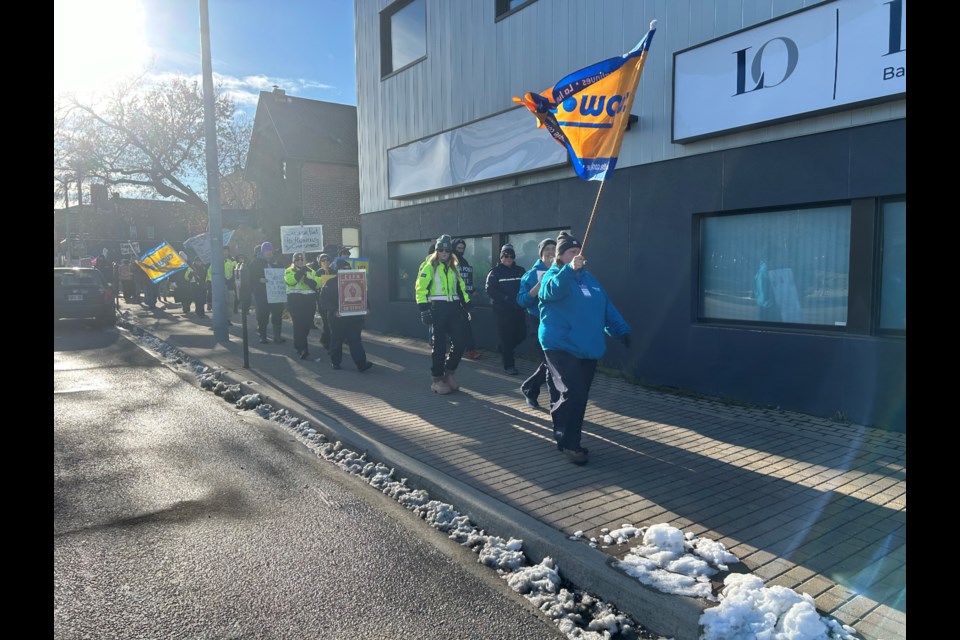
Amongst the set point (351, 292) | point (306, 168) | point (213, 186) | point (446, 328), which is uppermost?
point (306, 168)

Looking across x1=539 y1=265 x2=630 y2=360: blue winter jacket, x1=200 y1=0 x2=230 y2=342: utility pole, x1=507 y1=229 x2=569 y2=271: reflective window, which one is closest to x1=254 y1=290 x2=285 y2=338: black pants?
x1=200 y1=0 x2=230 y2=342: utility pole

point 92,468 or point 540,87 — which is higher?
point 540,87

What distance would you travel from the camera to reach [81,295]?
1619 centimetres

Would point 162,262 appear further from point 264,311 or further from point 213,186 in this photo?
point 264,311

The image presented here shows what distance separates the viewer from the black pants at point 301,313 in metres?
10.9

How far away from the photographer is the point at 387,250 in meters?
14.1

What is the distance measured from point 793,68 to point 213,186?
10.6 metres

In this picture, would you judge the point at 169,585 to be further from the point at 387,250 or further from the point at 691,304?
the point at 387,250

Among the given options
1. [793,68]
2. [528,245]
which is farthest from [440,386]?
[793,68]

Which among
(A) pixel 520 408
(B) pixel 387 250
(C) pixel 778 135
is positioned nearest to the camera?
(C) pixel 778 135

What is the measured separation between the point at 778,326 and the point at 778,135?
2.08 metres

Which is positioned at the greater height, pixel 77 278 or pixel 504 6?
pixel 504 6

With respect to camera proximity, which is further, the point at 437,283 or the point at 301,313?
the point at 301,313
